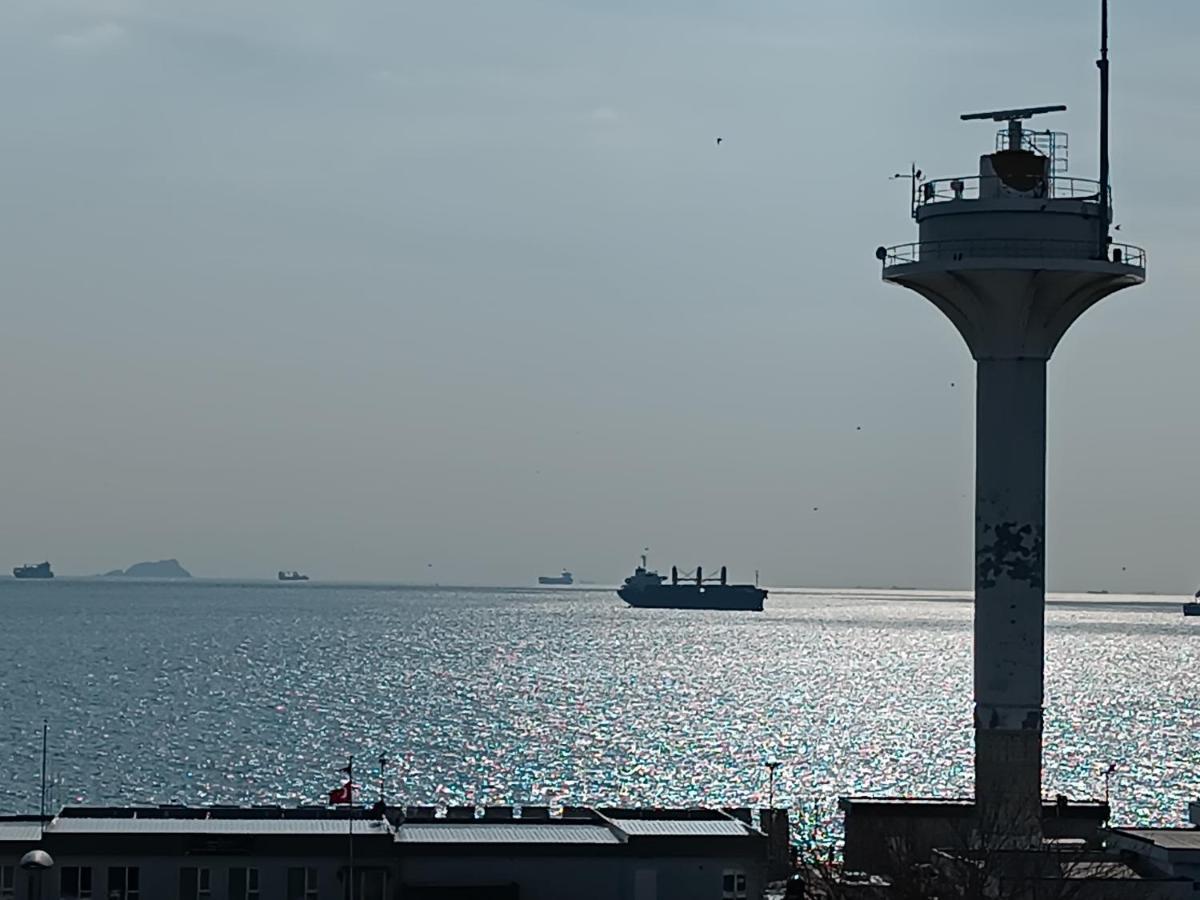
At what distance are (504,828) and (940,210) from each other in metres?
25.5

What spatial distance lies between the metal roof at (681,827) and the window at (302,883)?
7.81m

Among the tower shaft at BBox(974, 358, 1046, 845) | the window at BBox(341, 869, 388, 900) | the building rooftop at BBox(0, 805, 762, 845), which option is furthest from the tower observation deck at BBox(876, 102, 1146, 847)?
the window at BBox(341, 869, 388, 900)

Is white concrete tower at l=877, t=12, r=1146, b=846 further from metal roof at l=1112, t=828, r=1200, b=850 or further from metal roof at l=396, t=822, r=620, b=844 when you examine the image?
metal roof at l=396, t=822, r=620, b=844

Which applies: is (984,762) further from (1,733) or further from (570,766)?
(1,733)

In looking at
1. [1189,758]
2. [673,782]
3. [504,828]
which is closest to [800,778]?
[673,782]

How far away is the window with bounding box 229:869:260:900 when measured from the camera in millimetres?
51812

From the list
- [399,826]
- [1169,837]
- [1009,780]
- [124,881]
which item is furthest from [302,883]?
[1169,837]

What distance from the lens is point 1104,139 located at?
227ft

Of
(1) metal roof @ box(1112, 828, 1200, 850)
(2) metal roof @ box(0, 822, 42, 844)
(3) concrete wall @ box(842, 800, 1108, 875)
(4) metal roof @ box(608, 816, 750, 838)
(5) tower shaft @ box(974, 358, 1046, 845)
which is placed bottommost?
(3) concrete wall @ box(842, 800, 1108, 875)

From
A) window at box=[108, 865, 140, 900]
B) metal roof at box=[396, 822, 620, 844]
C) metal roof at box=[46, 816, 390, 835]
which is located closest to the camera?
window at box=[108, 865, 140, 900]

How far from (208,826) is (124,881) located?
2743 millimetres

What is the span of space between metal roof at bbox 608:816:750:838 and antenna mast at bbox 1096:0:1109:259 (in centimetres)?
2321

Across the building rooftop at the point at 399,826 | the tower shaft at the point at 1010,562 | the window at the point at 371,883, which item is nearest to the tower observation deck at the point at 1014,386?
the tower shaft at the point at 1010,562

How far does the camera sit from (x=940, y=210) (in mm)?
69000
